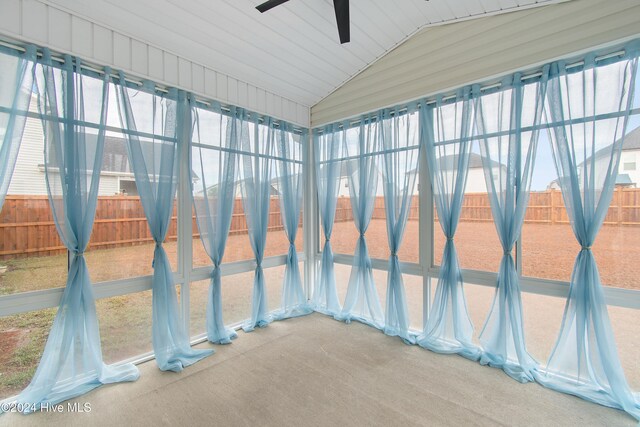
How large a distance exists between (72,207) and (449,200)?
3.39m

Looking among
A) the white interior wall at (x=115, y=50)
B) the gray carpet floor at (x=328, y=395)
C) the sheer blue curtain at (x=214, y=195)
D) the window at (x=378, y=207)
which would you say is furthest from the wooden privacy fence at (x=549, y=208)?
the white interior wall at (x=115, y=50)

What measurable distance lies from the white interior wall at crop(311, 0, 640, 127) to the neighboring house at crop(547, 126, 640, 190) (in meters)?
0.75

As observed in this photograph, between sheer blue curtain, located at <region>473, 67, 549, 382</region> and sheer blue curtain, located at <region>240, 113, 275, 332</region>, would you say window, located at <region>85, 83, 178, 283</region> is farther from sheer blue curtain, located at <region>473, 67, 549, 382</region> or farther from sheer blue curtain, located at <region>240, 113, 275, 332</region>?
sheer blue curtain, located at <region>473, 67, 549, 382</region>

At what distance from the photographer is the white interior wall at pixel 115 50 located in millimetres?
2092

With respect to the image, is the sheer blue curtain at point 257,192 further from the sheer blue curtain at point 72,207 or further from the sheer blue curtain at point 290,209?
the sheer blue curtain at point 72,207

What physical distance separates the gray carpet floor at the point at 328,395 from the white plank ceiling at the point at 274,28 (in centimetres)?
303

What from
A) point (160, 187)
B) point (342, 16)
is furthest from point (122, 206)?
point (342, 16)

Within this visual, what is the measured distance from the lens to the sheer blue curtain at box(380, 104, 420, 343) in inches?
131

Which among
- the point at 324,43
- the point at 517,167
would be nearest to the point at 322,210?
the point at 324,43

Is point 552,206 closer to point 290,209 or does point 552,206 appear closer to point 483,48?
point 483,48

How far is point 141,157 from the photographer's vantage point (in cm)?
269

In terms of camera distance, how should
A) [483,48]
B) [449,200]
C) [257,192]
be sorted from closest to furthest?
[483,48] < [449,200] < [257,192]

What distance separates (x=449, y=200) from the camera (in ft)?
9.95

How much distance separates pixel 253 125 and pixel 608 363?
13.2 ft
